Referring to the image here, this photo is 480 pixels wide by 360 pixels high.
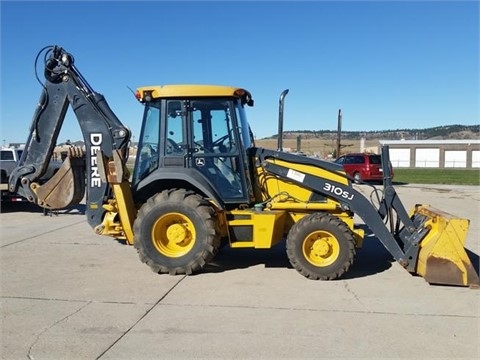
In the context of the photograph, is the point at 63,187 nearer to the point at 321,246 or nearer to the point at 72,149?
the point at 72,149

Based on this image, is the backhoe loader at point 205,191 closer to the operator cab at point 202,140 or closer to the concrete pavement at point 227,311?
the operator cab at point 202,140

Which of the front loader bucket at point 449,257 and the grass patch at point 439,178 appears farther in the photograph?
the grass patch at point 439,178

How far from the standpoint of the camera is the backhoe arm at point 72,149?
6.98 meters

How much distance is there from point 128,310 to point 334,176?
3.48m

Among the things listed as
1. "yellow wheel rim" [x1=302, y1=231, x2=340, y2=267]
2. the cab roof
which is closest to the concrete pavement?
"yellow wheel rim" [x1=302, y1=231, x2=340, y2=267]

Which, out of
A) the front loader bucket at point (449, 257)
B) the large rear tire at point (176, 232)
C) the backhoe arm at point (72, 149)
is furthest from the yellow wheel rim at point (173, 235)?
the front loader bucket at point (449, 257)

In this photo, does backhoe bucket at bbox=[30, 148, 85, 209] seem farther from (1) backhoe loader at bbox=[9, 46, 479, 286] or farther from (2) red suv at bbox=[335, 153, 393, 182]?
(2) red suv at bbox=[335, 153, 393, 182]

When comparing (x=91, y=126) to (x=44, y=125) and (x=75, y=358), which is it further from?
(x=75, y=358)

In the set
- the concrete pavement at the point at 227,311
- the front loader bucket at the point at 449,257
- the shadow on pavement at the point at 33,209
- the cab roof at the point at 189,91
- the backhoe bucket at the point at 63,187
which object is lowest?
the shadow on pavement at the point at 33,209

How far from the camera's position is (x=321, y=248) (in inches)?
249

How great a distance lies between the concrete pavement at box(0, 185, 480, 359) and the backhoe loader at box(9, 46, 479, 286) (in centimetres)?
41

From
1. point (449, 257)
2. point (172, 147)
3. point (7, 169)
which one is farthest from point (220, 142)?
point (7, 169)

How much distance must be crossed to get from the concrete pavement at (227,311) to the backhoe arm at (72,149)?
108 centimetres

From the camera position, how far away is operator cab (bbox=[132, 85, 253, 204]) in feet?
21.8
